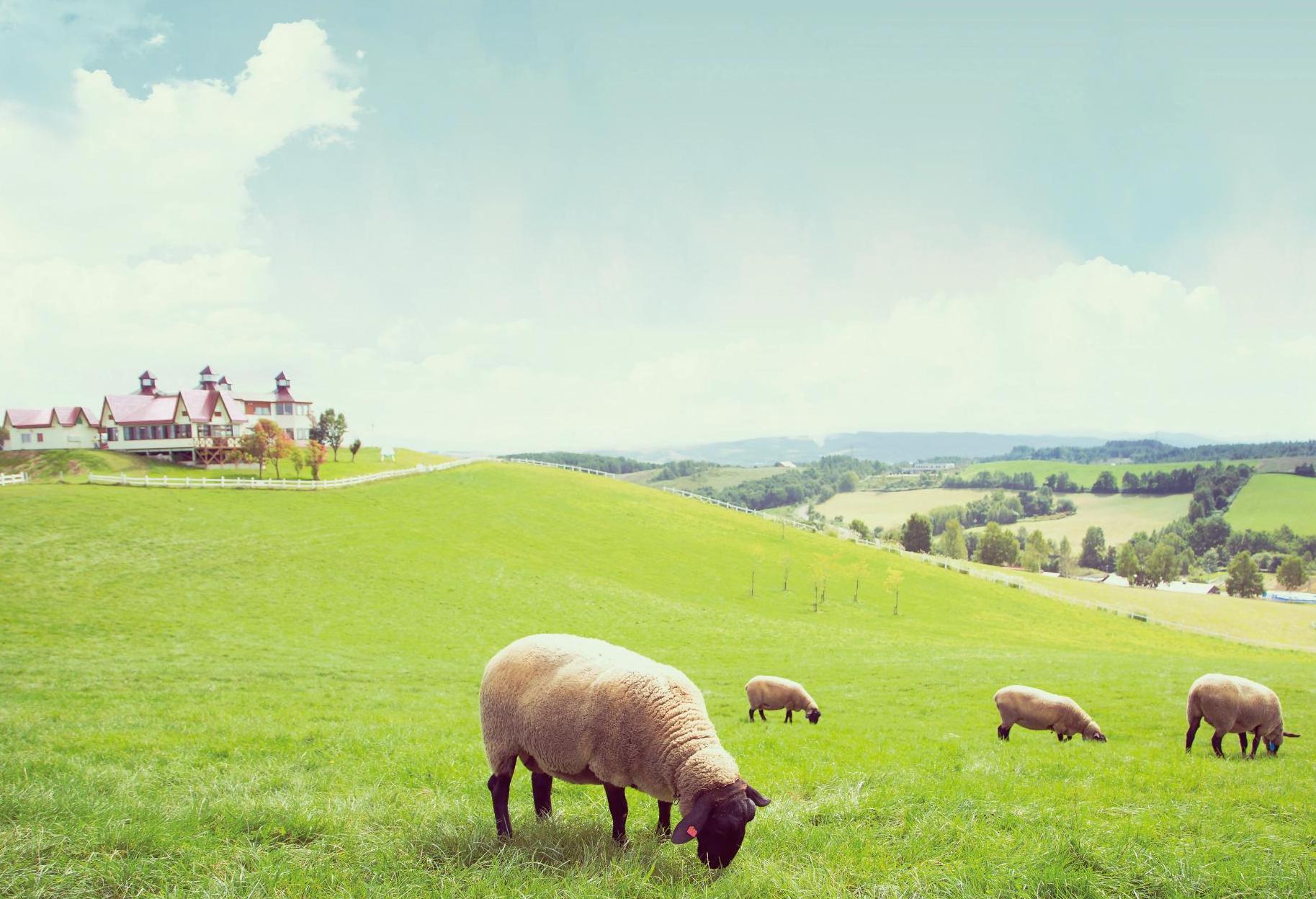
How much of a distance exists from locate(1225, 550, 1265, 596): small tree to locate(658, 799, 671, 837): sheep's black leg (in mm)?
140395

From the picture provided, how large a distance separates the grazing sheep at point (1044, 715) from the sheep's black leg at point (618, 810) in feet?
45.4

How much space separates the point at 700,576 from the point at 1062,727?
40133 mm

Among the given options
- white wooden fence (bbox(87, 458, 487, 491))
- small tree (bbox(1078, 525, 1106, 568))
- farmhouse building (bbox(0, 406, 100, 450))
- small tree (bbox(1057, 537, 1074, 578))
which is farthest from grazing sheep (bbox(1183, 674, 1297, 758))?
small tree (bbox(1078, 525, 1106, 568))

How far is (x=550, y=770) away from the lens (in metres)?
6.68

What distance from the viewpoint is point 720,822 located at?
5.74 metres

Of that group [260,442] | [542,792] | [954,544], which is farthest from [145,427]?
[954,544]

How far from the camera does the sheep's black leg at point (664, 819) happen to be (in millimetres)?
6621

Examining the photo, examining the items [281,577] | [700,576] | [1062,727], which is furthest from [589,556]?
[1062,727]

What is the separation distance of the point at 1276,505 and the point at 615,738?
772ft

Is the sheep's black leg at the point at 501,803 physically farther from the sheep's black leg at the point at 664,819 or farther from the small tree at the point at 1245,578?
the small tree at the point at 1245,578

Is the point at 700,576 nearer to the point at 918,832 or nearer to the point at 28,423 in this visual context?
the point at 918,832

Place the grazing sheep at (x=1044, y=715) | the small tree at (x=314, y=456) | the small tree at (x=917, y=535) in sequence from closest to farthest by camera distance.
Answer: the grazing sheep at (x=1044, y=715)
the small tree at (x=314, y=456)
the small tree at (x=917, y=535)

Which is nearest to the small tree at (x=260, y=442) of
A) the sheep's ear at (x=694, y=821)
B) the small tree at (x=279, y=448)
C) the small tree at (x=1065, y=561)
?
the small tree at (x=279, y=448)

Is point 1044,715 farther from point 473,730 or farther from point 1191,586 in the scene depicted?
point 1191,586
